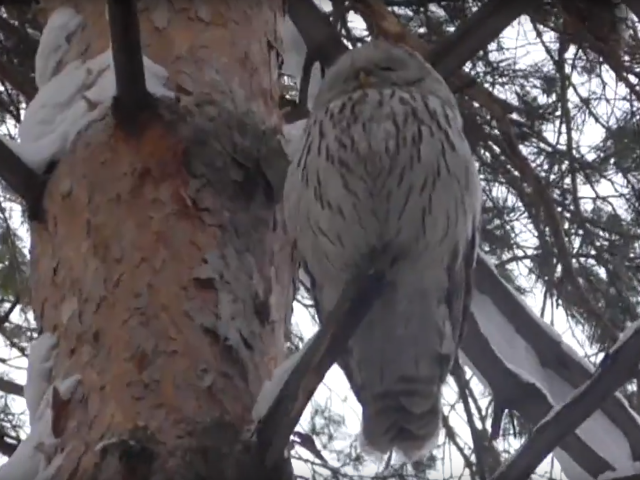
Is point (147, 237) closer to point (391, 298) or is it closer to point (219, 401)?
point (219, 401)

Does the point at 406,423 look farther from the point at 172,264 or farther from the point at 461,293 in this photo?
the point at 172,264

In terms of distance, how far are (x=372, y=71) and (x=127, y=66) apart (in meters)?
0.56

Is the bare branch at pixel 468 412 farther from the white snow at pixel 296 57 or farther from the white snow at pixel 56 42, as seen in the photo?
the white snow at pixel 56 42

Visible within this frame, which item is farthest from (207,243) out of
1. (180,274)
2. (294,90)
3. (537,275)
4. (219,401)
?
(537,275)

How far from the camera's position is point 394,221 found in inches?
55.0

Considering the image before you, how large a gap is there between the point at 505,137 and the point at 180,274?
1.27 m

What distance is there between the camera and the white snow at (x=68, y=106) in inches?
51.3

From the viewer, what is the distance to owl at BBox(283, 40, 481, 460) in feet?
4.58

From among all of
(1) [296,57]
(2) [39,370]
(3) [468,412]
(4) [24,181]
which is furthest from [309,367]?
(3) [468,412]

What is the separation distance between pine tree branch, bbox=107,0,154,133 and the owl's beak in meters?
0.44

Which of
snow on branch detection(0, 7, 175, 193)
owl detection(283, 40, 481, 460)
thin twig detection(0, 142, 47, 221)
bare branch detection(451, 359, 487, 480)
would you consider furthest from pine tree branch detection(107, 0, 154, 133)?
bare branch detection(451, 359, 487, 480)

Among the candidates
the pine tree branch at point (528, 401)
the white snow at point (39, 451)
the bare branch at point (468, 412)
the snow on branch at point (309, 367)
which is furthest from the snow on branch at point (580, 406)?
the bare branch at point (468, 412)

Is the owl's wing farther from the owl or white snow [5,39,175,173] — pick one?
white snow [5,39,175,173]

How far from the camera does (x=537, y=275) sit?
240 cm
